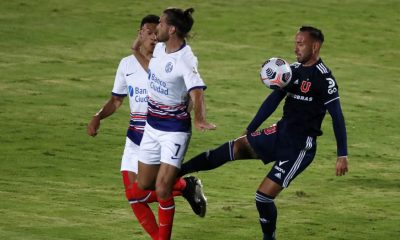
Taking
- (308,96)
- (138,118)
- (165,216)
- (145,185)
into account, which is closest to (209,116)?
(138,118)

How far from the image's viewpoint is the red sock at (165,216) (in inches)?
518

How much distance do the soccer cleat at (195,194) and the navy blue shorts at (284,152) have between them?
0.96m

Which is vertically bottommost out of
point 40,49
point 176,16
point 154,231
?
point 40,49

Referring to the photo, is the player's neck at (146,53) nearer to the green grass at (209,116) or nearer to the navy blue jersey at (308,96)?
the navy blue jersey at (308,96)

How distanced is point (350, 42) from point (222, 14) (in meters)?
4.03

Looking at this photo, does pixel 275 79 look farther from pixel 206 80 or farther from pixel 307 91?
pixel 206 80

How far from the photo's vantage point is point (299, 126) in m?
13.5

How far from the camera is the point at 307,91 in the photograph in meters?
13.4

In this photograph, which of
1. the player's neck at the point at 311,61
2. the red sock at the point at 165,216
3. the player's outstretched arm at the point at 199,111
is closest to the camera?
the player's outstretched arm at the point at 199,111

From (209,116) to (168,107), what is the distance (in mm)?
10497

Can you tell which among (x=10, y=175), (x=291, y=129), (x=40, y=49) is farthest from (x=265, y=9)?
(x=291, y=129)

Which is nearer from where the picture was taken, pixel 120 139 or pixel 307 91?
pixel 307 91

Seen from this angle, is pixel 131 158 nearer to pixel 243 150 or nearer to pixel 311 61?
pixel 243 150

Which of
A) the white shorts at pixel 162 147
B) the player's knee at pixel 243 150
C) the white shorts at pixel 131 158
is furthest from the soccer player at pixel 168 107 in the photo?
the player's knee at pixel 243 150
